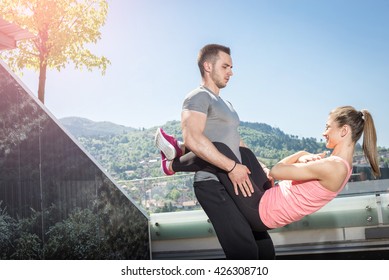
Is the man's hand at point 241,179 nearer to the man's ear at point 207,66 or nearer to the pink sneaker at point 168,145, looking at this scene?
the pink sneaker at point 168,145

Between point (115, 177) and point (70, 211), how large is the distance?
0.79 meters

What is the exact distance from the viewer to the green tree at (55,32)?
28.9 feet

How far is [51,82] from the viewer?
29.9 ft

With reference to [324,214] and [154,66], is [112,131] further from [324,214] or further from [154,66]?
[154,66]

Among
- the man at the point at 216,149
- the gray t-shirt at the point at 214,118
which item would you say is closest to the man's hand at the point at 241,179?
the man at the point at 216,149

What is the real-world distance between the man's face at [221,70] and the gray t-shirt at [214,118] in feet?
0.30

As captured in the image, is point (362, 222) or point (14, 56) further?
point (14, 56)

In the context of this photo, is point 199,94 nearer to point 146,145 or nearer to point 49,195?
point 49,195

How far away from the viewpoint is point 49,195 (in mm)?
4738

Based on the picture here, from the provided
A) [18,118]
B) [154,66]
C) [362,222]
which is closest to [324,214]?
[362,222]

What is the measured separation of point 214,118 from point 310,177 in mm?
475

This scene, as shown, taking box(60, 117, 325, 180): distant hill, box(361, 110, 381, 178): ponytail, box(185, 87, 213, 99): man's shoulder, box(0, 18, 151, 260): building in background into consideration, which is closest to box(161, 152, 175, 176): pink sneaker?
box(185, 87, 213, 99): man's shoulder

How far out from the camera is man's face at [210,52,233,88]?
97.1 inches

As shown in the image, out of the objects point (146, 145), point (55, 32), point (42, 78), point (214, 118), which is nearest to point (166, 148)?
point (214, 118)
